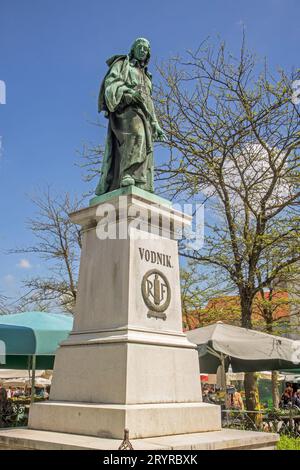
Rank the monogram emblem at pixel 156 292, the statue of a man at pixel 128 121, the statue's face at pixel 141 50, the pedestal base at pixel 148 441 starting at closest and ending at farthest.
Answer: the pedestal base at pixel 148 441, the monogram emblem at pixel 156 292, the statue of a man at pixel 128 121, the statue's face at pixel 141 50

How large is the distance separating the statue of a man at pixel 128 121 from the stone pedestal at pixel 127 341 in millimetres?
465

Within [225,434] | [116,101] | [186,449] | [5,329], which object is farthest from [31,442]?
[5,329]

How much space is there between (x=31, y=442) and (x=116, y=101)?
440 cm

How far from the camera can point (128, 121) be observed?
7062 mm

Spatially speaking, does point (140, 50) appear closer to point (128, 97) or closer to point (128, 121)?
point (128, 97)

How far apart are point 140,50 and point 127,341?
435 cm

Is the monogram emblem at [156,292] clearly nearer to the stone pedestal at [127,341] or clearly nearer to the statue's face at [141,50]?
the stone pedestal at [127,341]

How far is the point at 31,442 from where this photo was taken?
5.07m

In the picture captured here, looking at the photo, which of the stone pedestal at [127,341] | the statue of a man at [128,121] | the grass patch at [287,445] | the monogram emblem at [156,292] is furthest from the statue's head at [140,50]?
the grass patch at [287,445]

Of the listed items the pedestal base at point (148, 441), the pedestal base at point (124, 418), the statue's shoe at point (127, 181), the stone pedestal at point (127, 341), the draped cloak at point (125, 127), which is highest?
the draped cloak at point (125, 127)

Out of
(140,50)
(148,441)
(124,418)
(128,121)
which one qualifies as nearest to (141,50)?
(140,50)

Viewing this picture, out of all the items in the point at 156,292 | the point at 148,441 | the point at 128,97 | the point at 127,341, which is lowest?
the point at 148,441

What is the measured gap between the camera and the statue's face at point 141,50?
744 centimetres
